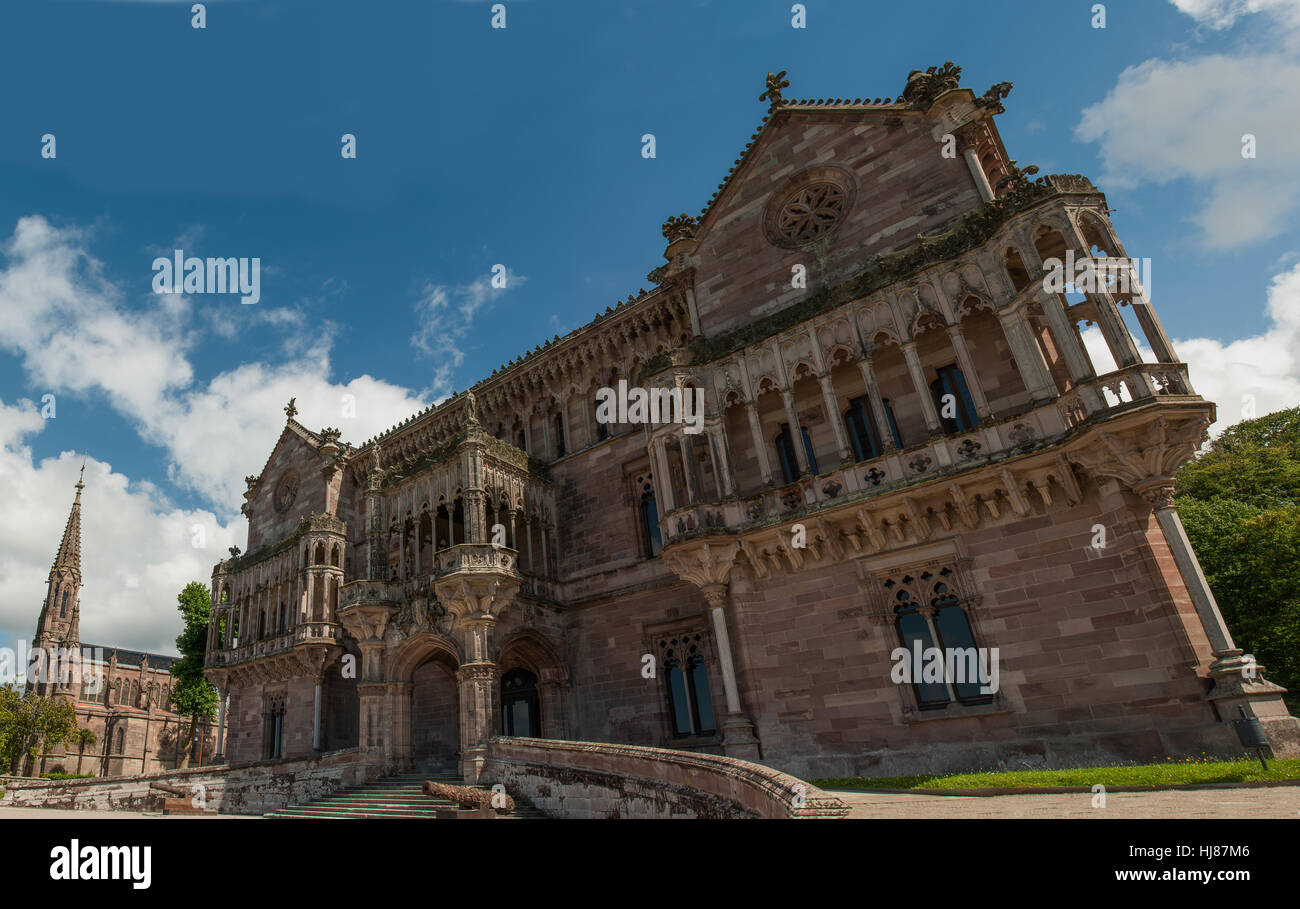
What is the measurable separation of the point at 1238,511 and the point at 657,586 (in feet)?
96.8

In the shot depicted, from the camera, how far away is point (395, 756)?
22.4 meters

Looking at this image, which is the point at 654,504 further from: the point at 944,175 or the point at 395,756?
the point at 944,175

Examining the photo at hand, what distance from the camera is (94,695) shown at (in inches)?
3290

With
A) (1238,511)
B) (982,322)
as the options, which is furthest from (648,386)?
(1238,511)

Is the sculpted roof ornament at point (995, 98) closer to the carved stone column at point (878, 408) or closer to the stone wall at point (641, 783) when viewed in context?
the carved stone column at point (878, 408)

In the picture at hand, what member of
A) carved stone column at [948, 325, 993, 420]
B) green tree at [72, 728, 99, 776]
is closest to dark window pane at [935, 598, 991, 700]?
carved stone column at [948, 325, 993, 420]

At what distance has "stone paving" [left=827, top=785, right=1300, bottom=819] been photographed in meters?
7.66

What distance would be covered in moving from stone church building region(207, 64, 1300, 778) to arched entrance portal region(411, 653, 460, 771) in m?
0.13

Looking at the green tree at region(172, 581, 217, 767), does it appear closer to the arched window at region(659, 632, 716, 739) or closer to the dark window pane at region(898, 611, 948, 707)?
the arched window at region(659, 632, 716, 739)

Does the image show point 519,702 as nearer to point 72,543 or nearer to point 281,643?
point 281,643

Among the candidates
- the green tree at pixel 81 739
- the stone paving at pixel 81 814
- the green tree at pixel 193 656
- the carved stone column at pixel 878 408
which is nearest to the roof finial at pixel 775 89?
the carved stone column at pixel 878 408

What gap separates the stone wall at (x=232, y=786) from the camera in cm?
2278
